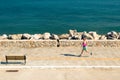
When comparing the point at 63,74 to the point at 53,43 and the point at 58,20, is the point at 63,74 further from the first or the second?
the point at 58,20

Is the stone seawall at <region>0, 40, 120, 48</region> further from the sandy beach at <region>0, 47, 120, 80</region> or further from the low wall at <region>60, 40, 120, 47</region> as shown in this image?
the sandy beach at <region>0, 47, 120, 80</region>

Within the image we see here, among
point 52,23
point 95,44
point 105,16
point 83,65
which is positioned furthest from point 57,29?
point 83,65

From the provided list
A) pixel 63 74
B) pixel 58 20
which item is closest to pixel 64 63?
pixel 63 74

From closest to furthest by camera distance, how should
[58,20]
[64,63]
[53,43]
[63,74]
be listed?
[63,74], [64,63], [53,43], [58,20]

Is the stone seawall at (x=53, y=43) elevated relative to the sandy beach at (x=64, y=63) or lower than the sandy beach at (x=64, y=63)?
elevated

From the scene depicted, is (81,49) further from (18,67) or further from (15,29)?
(15,29)

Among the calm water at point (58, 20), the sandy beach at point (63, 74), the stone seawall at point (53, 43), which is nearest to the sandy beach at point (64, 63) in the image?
the sandy beach at point (63, 74)

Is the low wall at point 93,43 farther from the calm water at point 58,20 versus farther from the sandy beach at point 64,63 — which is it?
the calm water at point 58,20

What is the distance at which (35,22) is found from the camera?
6281 cm

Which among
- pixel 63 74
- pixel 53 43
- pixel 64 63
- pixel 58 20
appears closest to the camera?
pixel 63 74

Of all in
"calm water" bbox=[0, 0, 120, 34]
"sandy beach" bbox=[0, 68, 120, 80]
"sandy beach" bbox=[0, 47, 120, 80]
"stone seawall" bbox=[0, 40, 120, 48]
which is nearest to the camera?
"sandy beach" bbox=[0, 68, 120, 80]

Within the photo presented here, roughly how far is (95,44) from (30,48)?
5149 millimetres

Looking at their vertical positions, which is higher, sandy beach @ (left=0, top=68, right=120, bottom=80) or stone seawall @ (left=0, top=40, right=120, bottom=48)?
stone seawall @ (left=0, top=40, right=120, bottom=48)

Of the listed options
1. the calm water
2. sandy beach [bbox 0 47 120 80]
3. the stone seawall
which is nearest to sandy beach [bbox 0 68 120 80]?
sandy beach [bbox 0 47 120 80]
